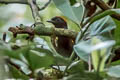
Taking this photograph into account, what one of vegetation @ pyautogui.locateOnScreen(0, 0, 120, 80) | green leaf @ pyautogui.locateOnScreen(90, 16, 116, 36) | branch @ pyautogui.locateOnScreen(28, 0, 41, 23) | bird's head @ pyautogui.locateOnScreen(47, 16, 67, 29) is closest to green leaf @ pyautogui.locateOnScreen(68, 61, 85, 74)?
vegetation @ pyautogui.locateOnScreen(0, 0, 120, 80)

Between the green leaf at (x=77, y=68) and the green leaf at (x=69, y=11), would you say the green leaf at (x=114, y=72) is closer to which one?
the green leaf at (x=77, y=68)

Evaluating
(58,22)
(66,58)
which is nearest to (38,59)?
(66,58)

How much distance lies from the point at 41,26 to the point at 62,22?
4.41ft

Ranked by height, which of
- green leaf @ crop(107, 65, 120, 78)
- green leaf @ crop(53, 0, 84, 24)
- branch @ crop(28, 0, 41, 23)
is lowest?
green leaf @ crop(107, 65, 120, 78)

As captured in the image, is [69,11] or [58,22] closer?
[69,11]

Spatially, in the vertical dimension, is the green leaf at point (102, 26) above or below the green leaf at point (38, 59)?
above

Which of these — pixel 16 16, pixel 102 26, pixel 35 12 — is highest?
pixel 16 16

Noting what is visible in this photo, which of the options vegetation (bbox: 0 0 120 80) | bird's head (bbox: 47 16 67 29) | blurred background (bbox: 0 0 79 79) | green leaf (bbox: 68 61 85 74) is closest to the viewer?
vegetation (bbox: 0 0 120 80)

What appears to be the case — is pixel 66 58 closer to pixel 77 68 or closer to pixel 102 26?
pixel 77 68

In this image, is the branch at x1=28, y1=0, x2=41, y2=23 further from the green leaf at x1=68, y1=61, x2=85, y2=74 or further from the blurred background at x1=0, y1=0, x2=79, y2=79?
the green leaf at x1=68, y1=61, x2=85, y2=74

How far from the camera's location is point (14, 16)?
2020mm

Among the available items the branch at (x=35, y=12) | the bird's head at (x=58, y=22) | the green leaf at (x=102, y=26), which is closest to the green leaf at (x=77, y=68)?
the green leaf at (x=102, y=26)

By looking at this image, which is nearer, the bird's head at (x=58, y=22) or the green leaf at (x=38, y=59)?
the green leaf at (x=38, y=59)

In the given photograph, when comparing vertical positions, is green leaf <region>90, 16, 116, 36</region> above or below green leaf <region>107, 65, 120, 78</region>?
above
